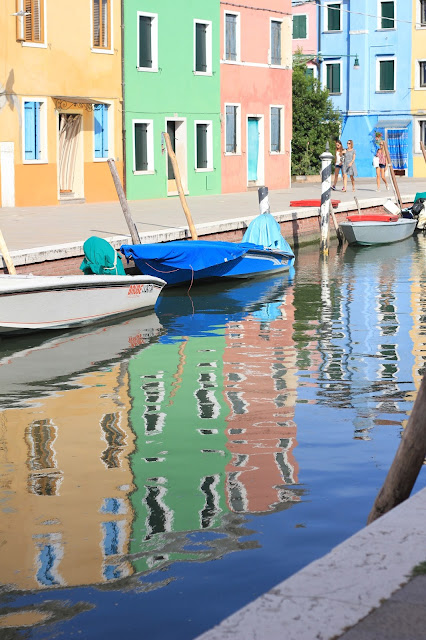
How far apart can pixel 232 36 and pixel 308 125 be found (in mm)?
8546

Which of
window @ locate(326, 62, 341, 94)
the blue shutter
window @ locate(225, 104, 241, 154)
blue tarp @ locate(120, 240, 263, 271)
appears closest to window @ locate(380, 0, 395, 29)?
window @ locate(326, 62, 341, 94)

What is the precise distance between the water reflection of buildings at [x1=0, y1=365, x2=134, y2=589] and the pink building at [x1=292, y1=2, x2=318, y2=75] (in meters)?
41.3

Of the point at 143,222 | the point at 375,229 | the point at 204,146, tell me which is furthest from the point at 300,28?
the point at 143,222

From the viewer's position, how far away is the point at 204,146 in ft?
107

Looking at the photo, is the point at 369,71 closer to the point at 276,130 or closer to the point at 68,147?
the point at 276,130

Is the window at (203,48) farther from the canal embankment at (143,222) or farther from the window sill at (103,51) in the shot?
the window sill at (103,51)

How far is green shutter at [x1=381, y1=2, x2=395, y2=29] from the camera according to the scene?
156 feet

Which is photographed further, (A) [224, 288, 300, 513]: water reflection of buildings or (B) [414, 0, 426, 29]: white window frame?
(B) [414, 0, 426, 29]: white window frame

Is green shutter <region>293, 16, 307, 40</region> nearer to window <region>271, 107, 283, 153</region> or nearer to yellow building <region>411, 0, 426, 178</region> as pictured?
yellow building <region>411, 0, 426, 178</region>

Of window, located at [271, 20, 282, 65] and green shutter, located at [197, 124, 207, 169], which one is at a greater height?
window, located at [271, 20, 282, 65]

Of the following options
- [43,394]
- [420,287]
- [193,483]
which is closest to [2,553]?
[193,483]

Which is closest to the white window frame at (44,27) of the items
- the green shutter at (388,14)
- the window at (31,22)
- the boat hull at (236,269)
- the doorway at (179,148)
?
the window at (31,22)

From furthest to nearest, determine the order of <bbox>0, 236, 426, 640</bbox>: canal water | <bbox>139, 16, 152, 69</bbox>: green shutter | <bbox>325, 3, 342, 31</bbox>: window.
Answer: <bbox>325, 3, 342, 31</bbox>: window → <bbox>139, 16, 152, 69</bbox>: green shutter → <bbox>0, 236, 426, 640</bbox>: canal water

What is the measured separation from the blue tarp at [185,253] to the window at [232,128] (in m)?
16.4
